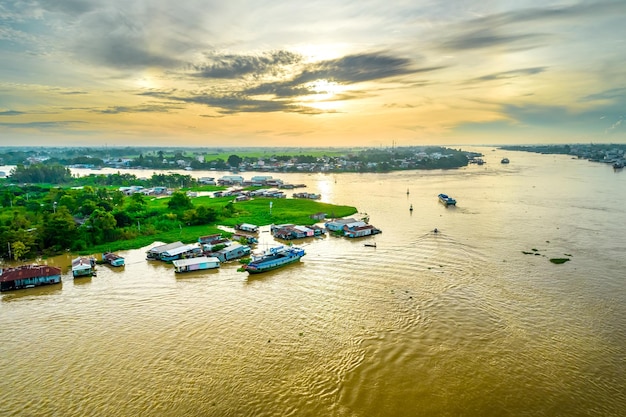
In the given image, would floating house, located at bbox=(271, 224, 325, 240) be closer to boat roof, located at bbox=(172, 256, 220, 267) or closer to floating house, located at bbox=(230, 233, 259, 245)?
floating house, located at bbox=(230, 233, 259, 245)

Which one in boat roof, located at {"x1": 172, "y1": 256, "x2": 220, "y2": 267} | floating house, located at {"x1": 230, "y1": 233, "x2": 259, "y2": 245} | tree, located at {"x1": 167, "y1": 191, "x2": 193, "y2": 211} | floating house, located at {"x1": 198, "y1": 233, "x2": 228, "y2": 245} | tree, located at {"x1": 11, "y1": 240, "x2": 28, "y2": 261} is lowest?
floating house, located at {"x1": 230, "y1": 233, "x2": 259, "y2": 245}

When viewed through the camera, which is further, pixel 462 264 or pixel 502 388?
pixel 462 264

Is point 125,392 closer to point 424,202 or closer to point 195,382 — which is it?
point 195,382

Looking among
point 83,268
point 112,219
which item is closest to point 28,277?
point 83,268

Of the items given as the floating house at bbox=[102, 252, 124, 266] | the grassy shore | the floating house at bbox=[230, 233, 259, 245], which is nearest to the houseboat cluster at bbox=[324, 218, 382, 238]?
the grassy shore

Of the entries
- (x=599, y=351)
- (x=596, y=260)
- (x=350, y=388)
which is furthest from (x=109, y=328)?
(x=596, y=260)
